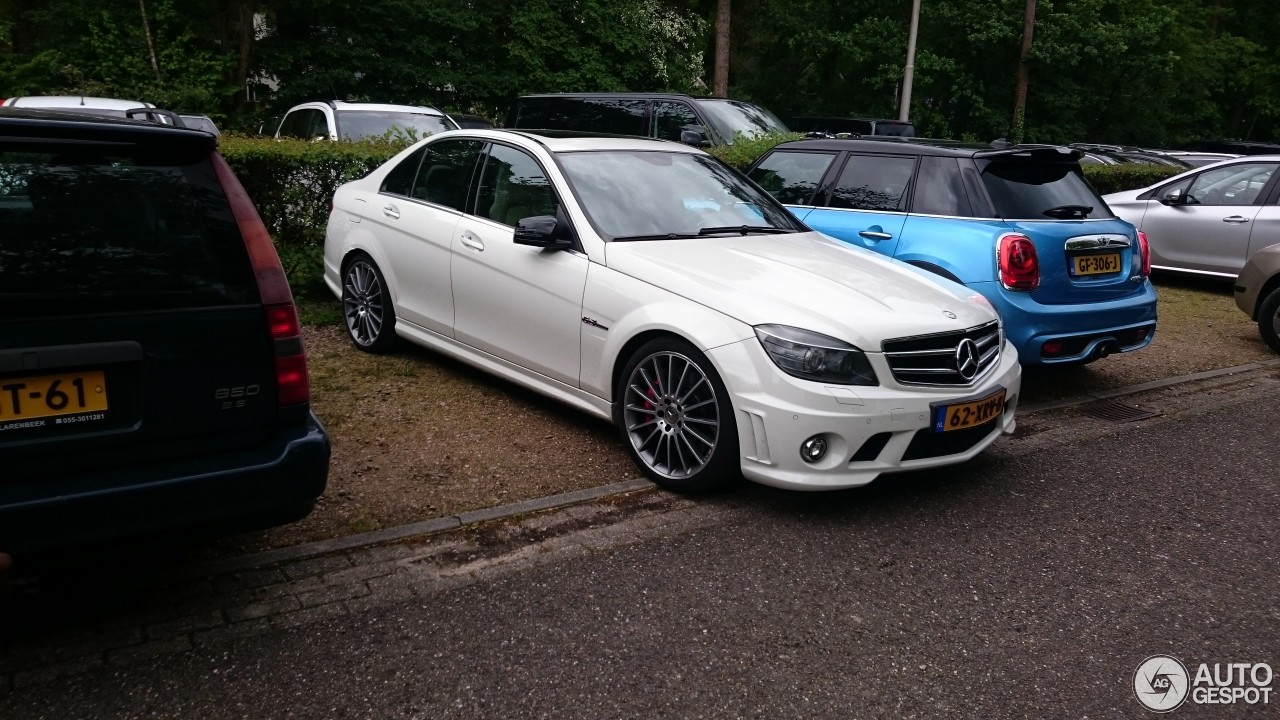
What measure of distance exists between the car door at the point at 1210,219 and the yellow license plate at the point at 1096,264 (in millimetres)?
5171

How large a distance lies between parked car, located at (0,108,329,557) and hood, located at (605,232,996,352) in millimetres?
1958

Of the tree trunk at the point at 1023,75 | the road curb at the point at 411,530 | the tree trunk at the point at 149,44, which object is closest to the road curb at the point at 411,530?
the road curb at the point at 411,530

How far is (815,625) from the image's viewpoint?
354cm

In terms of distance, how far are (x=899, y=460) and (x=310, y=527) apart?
2557 millimetres

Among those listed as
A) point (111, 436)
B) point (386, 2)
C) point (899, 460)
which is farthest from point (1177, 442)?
point (386, 2)

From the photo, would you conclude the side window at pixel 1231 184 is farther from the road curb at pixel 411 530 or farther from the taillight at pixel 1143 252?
the road curb at pixel 411 530

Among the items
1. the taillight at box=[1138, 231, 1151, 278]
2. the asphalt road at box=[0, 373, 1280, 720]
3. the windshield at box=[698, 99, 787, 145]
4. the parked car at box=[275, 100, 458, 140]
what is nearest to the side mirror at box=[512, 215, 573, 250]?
the asphalt road at box=[0, 373, 1280, 720]

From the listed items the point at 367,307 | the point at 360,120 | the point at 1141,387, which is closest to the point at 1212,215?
the point at 1141,387

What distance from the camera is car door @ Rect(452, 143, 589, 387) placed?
516 centimetres

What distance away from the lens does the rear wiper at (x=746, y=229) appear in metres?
5.52

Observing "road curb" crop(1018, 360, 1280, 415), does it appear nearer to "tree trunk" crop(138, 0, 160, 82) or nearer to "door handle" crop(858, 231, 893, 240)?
"door handle" crop(858, 231, 893, 240)

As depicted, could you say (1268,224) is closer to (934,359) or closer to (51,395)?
(934,359)

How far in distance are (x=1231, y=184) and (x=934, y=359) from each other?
27.1 ft

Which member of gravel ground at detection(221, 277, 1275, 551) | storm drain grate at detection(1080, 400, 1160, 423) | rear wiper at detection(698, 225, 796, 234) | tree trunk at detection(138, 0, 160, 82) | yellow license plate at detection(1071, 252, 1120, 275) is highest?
tree trunk at detection(138, 0, 160, 82)
